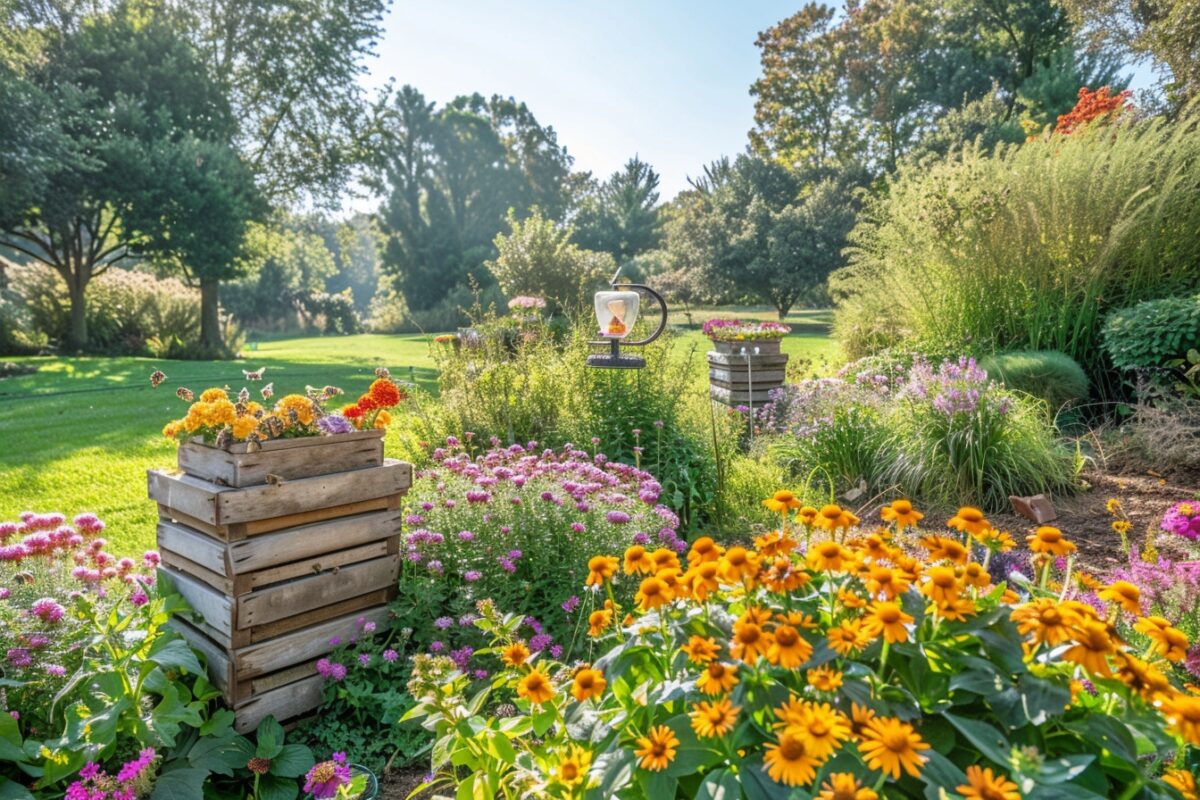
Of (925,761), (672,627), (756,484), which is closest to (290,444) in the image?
(672,627)

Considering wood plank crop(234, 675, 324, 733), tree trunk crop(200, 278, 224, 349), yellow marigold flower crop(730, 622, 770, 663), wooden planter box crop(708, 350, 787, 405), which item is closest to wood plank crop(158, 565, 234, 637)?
wood plank crop(234, 675, 324, 733)

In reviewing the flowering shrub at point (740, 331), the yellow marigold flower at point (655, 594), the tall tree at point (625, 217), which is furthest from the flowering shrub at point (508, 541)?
the tall tree at point (625, 217)

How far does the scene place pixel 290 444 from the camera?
1991mm

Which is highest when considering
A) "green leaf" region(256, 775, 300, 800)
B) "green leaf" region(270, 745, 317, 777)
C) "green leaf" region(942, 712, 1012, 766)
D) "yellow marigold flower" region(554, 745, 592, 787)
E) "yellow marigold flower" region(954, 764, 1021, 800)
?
"yellow marigold flower" region(954, 764, 1021, 800)

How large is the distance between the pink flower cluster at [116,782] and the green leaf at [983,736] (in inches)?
65.5

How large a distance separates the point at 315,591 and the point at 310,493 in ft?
1.04

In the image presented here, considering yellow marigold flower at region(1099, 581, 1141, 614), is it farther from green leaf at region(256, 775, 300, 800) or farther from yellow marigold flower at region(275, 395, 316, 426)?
yellow marigold flower at region(275, 395, 316, 426)

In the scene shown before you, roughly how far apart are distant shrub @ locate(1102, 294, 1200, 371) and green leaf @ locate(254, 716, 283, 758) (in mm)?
5608

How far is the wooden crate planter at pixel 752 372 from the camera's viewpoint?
5621 mm

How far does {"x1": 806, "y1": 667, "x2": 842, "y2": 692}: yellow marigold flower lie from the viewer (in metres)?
0.84

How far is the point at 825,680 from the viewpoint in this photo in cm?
85

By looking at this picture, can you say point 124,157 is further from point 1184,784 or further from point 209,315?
point 1184,784

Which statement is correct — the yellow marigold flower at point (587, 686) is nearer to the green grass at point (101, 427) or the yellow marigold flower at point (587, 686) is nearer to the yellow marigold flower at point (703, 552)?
the yellow marigold flower at point (703, 552)

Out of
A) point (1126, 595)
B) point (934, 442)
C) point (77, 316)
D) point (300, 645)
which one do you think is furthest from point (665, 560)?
point (77, 316)
